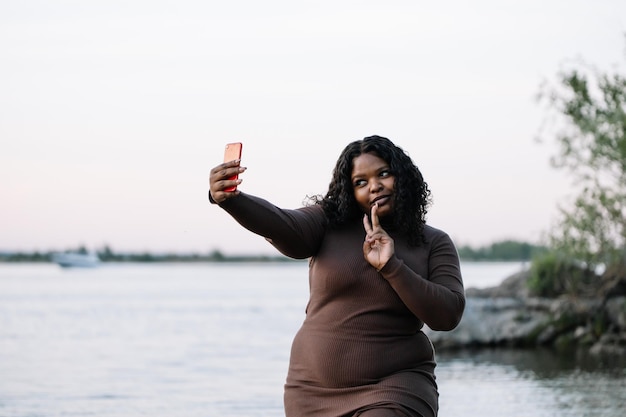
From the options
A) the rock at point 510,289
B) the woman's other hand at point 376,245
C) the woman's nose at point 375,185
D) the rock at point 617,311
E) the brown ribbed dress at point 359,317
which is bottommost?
the rock at point 617,311

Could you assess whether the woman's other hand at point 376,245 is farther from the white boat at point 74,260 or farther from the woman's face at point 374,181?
the white boat at point 74,260

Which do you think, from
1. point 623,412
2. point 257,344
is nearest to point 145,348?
point 257,344

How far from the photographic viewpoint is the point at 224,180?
4.54 m

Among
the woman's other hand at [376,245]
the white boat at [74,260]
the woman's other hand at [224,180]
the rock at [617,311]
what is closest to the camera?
the woman's other hand at [224,180]

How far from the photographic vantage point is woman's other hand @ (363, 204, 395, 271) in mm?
4691

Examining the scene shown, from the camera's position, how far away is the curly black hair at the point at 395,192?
4.93m

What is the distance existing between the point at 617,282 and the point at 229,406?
1265 centimetres

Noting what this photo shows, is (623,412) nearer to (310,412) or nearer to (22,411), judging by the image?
(22,411)

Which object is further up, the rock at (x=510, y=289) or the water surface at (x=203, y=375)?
the rock at (x=510, y=289)

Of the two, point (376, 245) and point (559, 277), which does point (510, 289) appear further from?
point (376, 245)

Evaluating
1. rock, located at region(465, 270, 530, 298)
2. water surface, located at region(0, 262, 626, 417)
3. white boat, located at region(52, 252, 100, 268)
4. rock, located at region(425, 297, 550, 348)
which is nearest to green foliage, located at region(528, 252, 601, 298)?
rock, located at region(465, 270, 530, 298)

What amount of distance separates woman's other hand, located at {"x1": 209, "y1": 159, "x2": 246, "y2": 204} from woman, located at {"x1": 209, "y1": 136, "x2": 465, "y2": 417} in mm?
117

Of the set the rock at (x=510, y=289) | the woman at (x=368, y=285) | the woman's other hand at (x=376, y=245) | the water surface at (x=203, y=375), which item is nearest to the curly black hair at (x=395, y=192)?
the woman at (x=368, y=285)

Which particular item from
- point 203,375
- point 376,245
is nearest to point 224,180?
point 376,245
